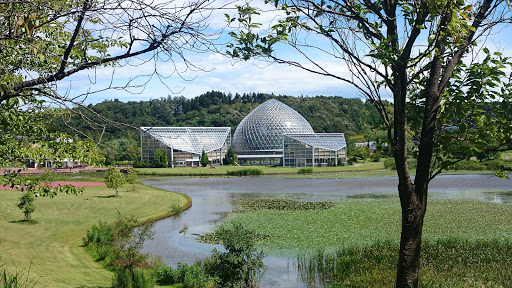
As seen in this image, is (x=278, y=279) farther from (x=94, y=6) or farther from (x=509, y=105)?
(x=94, y=6)

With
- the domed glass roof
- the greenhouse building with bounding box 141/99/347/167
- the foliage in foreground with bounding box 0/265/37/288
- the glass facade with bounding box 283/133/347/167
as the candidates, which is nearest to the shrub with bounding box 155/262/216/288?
the foliage in foreground with bounding box 0/265/37/288

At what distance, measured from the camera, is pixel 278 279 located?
11383mm

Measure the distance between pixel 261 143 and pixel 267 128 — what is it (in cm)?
347

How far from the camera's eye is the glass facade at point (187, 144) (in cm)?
6781

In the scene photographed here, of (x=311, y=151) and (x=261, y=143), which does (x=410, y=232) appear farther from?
(x=261, y=143)

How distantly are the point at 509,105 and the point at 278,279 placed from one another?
7.54 m

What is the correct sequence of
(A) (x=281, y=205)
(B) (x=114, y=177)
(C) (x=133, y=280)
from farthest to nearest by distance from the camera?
(B) (x=114, y=177) → (A) (x=281, y=205) → (C) (x=133, y=280)

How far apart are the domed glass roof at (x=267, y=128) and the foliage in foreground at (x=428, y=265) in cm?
7034

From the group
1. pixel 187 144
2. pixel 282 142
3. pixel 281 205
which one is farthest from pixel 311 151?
pixel 281 205

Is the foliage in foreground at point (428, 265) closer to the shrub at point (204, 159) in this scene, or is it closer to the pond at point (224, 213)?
the pond at point (224, 213)

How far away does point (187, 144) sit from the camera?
71688 mm

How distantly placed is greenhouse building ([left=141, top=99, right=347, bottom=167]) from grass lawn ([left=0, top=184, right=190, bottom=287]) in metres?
31.6

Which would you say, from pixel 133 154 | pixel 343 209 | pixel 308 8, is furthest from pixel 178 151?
pixel 308 8

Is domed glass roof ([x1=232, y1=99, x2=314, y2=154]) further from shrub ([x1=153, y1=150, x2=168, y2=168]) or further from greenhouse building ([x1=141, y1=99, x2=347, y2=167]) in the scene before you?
shrub ([x1=153, y1=150, x2=168, y2=168])
